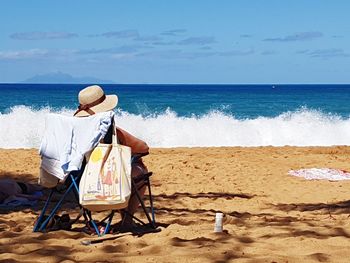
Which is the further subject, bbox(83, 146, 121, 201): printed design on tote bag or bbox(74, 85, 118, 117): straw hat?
bbox(74, 85, 118, 117): straw hat

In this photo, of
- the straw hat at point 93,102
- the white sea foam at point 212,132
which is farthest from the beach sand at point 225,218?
the white sea foam at point 212,132

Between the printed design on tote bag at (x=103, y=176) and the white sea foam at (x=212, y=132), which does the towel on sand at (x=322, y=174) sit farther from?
the white sea foam at (x=212, y=132)

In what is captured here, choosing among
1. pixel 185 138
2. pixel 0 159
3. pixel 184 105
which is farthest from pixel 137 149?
pixel 184 105

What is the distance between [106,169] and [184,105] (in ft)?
153

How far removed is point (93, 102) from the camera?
5648 millimetres

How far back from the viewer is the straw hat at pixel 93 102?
5.62m

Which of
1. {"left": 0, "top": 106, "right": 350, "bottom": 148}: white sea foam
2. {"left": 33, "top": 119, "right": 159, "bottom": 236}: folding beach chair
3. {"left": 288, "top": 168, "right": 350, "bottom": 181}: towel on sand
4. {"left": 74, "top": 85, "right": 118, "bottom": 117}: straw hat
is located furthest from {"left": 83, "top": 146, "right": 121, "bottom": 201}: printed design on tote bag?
{"left": 0, "top": 106, "right": 350, "bottom": 148}: white sea foam

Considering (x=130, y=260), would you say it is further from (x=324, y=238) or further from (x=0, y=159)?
(x=0, y=159)

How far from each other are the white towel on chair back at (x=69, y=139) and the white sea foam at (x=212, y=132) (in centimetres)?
1628

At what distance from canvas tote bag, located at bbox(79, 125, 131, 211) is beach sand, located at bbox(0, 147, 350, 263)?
322mm

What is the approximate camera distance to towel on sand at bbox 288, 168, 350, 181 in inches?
421

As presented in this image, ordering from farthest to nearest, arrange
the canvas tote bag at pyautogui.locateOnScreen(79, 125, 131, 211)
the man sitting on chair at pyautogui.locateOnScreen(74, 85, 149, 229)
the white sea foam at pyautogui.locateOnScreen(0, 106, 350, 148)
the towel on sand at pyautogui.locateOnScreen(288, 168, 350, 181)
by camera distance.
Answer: the white sea foam at pyautogui.locateOnScreen(0, 106, 350, 148), the towel on sand at pyautogui.locateOnScreen(288, 168, 350, 181), the man sitting on chair at pyautogui.locateOnScreen(74, 85, 149, 229), the canvas tote bag at pyautogui.locateOnScreen(79, 125, 131, 211)

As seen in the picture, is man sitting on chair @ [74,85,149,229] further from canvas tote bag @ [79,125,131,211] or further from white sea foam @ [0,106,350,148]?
white sea foam @ [0,106,350,148]

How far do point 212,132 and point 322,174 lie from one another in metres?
12.4
